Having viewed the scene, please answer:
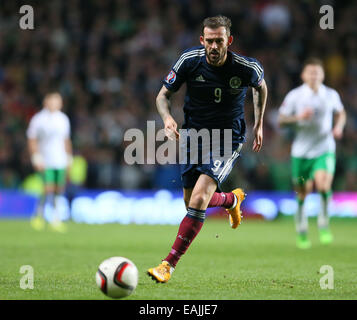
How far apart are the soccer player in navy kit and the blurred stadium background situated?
8.33 meters

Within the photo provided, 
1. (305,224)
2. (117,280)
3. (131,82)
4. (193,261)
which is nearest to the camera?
(117,280)

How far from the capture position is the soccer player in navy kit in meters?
6.29

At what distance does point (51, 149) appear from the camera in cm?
1391

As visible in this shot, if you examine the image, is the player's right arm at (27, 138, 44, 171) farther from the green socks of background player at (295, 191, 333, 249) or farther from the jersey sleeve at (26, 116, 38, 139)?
the green socks of background player at (295, 191, 333, 249)

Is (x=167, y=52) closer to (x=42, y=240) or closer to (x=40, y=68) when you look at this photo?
(x=40, y=68)

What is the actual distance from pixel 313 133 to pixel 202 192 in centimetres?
453

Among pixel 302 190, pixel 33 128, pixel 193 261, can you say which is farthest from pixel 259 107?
pixel 33 128

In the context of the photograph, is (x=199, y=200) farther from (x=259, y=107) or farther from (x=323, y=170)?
(x=323, y=170)

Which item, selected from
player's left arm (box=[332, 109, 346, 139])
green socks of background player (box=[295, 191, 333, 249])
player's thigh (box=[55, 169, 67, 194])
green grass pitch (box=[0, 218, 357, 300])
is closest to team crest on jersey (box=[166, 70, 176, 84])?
green grass pitch (box=[0, 218, 357, 300])

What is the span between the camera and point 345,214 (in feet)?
48.5

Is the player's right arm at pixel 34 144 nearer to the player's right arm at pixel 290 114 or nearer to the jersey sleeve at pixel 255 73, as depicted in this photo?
the player's right arm at pixel 290 114

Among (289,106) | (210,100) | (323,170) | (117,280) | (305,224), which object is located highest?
(289,106)

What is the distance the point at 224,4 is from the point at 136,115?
3.94m

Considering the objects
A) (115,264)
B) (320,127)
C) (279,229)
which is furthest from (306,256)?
(279,229)
